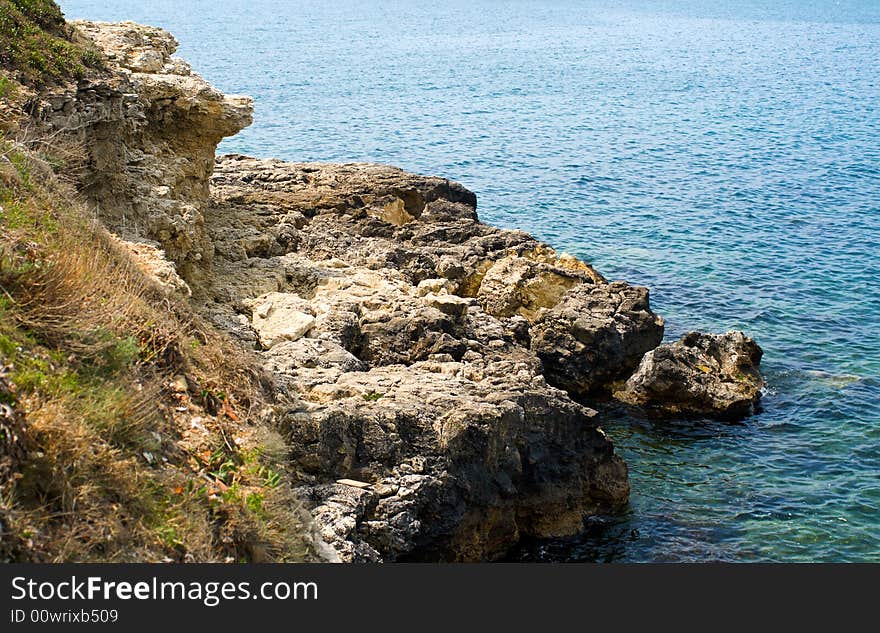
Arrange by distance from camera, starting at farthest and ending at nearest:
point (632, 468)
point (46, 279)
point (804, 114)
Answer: point (804, 114)
point (632, 468)
point (46, 279)

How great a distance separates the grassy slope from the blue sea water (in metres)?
7.68

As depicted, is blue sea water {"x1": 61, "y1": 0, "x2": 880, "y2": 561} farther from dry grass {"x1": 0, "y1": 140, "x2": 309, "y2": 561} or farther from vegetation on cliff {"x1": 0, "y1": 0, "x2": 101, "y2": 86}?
vegetation on cliff {"x1": 0, "y1": 0, "x2": 101, "y2": 86}

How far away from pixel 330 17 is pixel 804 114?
6940 cm

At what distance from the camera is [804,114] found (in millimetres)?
61438

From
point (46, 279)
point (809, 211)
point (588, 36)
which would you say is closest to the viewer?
point (46, 279)

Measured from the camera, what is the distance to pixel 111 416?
966cm

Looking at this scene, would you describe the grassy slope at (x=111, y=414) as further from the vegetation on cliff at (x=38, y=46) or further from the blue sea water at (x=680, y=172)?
the blue sea water at (x=680, y=172)

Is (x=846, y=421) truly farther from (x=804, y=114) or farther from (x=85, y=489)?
(x=804, y=114)

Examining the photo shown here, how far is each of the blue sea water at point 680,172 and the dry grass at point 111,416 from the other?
774 cm

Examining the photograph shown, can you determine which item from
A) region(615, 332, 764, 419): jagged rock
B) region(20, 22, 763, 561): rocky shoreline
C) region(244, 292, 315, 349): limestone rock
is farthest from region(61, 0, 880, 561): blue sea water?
region(244, 292, 315, 349): limestone rock

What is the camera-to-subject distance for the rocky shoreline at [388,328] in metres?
14.5

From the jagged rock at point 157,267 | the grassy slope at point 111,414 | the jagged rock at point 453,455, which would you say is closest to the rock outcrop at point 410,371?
the jagged rock at point 453,455

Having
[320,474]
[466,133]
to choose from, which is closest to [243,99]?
[320,474]

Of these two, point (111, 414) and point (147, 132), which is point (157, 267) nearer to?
point (111, 414)
